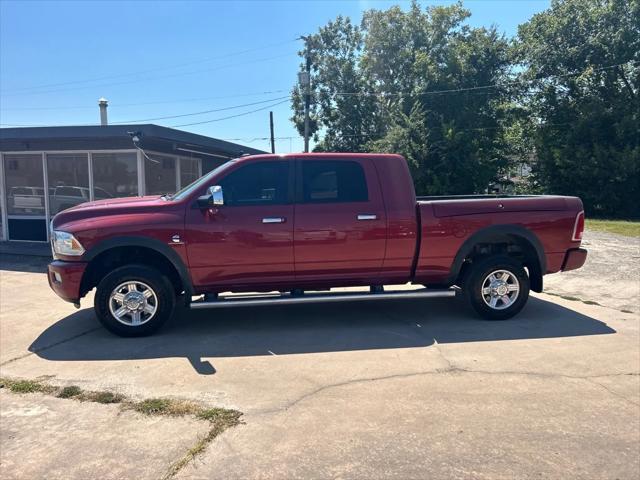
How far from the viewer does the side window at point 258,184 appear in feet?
18.8

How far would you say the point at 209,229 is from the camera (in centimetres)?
552

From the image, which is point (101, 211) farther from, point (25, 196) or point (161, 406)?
point (25, 196)

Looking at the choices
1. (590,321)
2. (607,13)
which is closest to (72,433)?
(590,321)

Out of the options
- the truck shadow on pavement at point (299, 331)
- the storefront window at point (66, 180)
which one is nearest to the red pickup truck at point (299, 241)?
the truck shadow on pavement at point (299, 331)

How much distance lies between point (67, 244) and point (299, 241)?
2596mm

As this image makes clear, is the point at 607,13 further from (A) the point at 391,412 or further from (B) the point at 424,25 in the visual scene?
(A) the point at 391,412

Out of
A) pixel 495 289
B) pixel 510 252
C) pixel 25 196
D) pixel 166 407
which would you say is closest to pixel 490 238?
pixel 510 252

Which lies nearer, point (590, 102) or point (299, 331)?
point (299, 331)

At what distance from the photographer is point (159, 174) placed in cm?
1339

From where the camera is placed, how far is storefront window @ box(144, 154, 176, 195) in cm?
1276

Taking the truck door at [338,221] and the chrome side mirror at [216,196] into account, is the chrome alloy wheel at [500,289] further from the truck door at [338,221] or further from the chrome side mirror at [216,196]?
the chrome side mirror at [216,196]

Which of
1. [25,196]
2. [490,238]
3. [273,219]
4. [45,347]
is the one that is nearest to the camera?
[45,347]

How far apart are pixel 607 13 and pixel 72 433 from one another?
34288 mm

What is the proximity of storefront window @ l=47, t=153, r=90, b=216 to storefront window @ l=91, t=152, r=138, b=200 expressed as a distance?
304 millimetres
